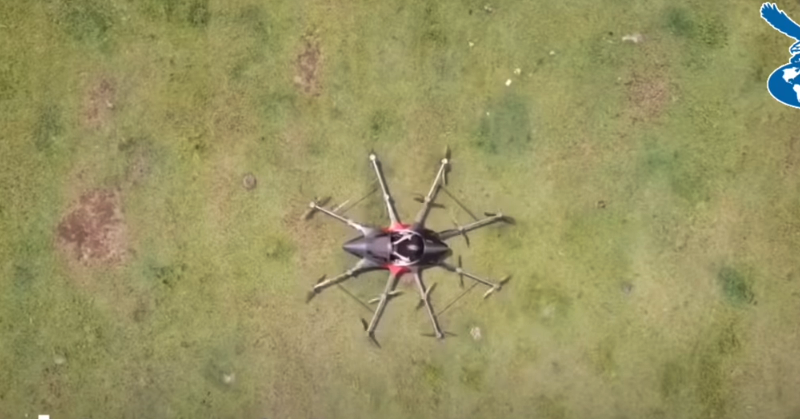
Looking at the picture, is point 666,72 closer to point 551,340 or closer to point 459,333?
point 551,340

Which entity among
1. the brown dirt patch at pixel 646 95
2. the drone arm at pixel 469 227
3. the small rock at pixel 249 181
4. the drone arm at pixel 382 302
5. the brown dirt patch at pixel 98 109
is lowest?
the drone arm at pixel 382 302

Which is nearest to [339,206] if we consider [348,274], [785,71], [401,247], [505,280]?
[348,274]

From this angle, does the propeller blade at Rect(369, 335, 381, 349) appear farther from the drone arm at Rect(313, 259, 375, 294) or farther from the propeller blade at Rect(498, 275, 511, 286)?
the propeller blade at Rect(498, 275, 511, 286)

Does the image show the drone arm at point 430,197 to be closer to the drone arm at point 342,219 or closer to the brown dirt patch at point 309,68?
the drone arm at point 342,219

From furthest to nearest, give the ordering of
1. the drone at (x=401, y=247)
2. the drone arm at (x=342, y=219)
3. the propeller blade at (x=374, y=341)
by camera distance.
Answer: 1. the propeller blade at (x=374, y=341)
2. the drone arm at (x=342, y=219)
3. the drone at (x=401, y=247)

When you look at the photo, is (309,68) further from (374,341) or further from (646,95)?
(646,95)

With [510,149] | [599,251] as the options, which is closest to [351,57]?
[510,149]

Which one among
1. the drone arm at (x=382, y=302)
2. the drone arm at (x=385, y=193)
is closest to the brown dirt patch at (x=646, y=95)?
the drone arm at (x=385, y=193)
